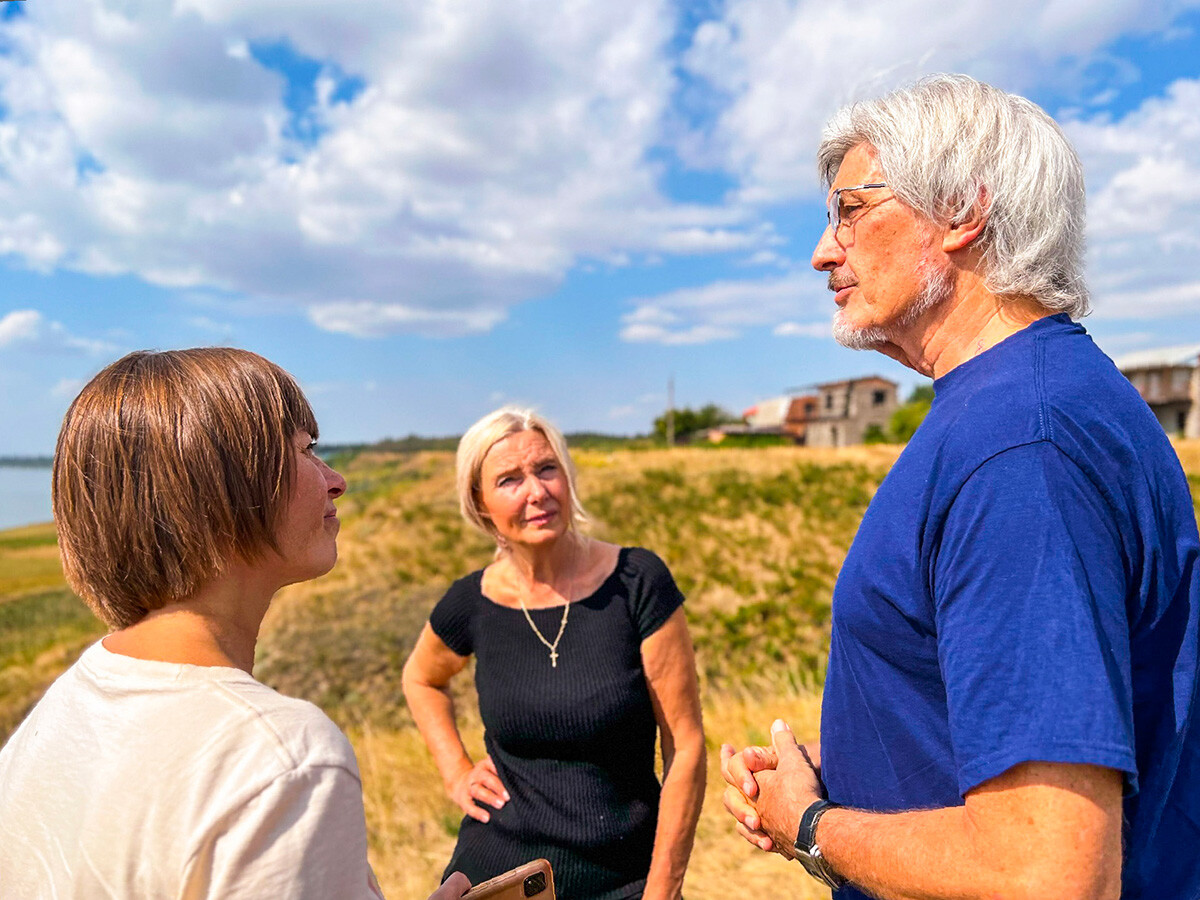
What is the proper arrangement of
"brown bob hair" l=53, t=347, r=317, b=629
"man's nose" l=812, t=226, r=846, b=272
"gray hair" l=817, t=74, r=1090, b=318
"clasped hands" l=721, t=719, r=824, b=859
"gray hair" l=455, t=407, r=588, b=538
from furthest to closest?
1. "gray hair" l=455, t=407, r=588, b=538
2. "man's nose" l=812, t=226, r=846, b=272
3. "clasped hands" l=721, t=719, r=824, b=859
4. "gray hair" l=817, t=74, r=1090, b=318
5. "brown bob hair" l=53, t=347, r=317, b=629

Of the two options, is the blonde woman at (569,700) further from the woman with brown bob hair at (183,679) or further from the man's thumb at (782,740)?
the woman with brown bob hair at (183,679)

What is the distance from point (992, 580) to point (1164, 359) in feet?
168

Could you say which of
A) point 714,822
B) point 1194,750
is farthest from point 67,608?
point 1194,750

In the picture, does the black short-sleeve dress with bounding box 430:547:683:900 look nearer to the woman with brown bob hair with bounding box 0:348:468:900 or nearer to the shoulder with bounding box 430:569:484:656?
the shoulder with bounding box 430:569:484:656

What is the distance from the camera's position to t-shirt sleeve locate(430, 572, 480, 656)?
9.73 ft

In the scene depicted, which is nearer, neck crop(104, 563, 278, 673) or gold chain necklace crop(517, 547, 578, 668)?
neck crop(104, 563, 278, 673)

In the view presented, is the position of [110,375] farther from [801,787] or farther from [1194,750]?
[1194,750]

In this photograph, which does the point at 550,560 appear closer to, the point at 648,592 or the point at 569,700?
the point at 648,592

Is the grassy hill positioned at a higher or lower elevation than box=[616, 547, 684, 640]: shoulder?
lower

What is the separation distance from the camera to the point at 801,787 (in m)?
1.58

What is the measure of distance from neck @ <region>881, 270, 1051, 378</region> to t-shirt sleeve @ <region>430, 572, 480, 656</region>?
1907 millimetres

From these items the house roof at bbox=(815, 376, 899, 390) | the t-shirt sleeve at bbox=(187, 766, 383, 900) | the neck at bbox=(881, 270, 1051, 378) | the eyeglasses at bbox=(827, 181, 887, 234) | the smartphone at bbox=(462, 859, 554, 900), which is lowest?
the smartphone at bbox=(462, 859, 554, 900)

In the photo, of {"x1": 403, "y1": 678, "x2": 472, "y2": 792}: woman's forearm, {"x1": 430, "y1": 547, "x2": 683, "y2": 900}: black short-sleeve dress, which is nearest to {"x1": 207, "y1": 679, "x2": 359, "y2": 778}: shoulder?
{"x1": 430, "y1": 547, "x2": 683, "y2": 900}: black short-sleeve dress

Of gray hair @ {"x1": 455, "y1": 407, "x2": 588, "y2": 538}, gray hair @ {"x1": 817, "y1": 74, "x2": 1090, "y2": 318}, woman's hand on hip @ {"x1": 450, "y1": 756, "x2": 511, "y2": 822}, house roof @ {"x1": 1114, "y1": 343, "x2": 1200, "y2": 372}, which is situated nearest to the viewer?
gray hair @ {"x1": 817, "y1": 74, "x2": 1090, "y2": 318}
